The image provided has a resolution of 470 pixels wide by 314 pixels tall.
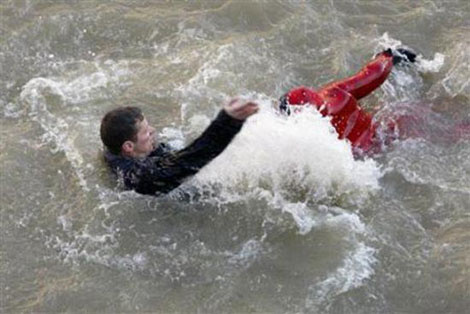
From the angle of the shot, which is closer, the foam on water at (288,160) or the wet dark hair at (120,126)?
the wet dark hair at (120,126)

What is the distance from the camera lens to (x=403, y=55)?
6637 millimetres

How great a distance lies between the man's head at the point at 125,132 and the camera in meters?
5.00

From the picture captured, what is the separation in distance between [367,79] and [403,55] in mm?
743

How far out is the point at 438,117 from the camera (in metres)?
6.28

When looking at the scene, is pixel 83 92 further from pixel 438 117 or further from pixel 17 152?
pixel 438 117

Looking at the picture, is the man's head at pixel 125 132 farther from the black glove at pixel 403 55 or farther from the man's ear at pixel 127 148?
the black glove at pixel 403 55

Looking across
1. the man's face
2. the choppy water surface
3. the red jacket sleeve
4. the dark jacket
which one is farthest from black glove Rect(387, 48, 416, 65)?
the man's face

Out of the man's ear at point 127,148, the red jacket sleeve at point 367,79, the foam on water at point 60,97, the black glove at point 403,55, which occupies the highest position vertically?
the black glove at point 403,55

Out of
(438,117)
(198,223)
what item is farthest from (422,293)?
(438,117)

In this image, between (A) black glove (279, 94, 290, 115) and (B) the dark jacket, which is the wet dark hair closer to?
(B) the dark jacket

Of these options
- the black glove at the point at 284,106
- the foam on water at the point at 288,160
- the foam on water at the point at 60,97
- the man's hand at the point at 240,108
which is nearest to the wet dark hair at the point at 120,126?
the foam on water at the point at 288,160

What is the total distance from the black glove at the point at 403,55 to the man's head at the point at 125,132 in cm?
262

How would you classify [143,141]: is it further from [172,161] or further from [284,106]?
[284,106]

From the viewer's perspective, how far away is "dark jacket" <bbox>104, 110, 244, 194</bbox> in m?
4.40
